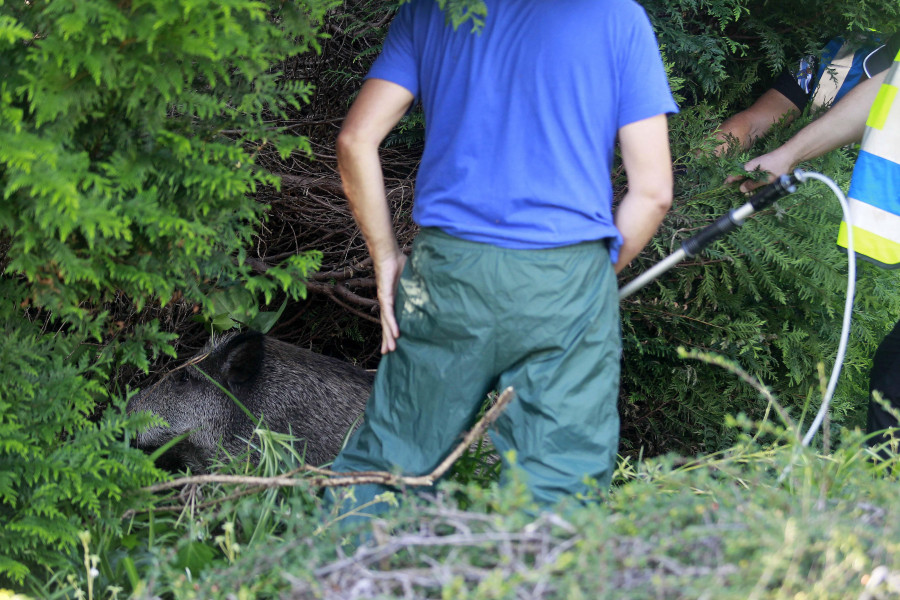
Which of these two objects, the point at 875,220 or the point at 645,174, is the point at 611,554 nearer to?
the point at 645,174

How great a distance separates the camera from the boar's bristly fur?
181 inches

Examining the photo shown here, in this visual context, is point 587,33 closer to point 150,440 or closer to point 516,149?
point 516,149

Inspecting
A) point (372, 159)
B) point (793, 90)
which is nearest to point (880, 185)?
point (793, 90)

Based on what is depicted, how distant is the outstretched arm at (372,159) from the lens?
2.80 metres

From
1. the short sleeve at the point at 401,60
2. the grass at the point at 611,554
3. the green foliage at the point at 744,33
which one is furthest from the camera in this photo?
the green foliage at the point at 744,33

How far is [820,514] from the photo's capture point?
206 cm

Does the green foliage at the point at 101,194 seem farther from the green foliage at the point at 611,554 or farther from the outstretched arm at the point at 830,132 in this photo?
the outstretched arm at the point at 830,132

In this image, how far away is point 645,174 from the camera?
2691mm

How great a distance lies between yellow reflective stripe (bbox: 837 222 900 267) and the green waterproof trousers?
4.13 ft

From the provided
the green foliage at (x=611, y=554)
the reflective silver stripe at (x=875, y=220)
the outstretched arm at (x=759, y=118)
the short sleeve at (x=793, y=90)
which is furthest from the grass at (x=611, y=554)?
the short sleeve at (x=793, y=90)

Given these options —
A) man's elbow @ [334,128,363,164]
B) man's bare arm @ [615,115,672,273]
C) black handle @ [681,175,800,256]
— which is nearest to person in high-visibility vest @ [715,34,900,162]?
black handle @ [681,175,800,256]

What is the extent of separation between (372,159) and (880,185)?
2.08 m

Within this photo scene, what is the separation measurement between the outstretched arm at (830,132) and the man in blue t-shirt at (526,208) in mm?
1632

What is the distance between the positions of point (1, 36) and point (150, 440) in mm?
2853
